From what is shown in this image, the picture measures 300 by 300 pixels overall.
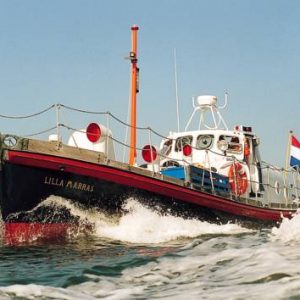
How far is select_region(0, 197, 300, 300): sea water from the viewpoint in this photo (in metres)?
3.59

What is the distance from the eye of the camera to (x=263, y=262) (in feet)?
13.7

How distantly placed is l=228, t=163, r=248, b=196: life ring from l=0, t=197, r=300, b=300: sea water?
4144 mm

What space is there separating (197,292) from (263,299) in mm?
594

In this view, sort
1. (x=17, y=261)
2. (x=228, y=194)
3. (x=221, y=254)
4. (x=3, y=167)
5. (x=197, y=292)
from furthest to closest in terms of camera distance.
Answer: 1. (x=228, y=194)
2. (x=3, y=167)
3. (x=17, y=261)
4. (x=221, y=254)
5. (x=197, y=292)

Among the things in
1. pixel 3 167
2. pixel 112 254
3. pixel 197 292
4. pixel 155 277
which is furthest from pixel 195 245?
pixel 3 167

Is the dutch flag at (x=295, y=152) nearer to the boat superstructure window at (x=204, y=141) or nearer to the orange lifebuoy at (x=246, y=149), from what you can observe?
the orange lifebuoy at (x=246, y=149)

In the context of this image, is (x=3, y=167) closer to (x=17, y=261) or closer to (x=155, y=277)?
(x=17, y=261)

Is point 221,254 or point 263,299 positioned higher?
point 221,254

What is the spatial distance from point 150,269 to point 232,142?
8527mm

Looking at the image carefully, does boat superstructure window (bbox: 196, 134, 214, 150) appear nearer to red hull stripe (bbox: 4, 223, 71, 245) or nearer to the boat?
the boat

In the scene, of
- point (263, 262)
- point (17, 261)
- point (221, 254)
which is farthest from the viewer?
point (17, 261)

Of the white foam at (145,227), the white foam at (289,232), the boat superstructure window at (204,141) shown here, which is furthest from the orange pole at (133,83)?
the white foam at (289,232)

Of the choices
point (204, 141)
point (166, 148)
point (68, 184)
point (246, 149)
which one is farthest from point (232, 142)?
point (68, 184)

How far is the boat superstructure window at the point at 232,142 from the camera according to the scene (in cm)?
1269
